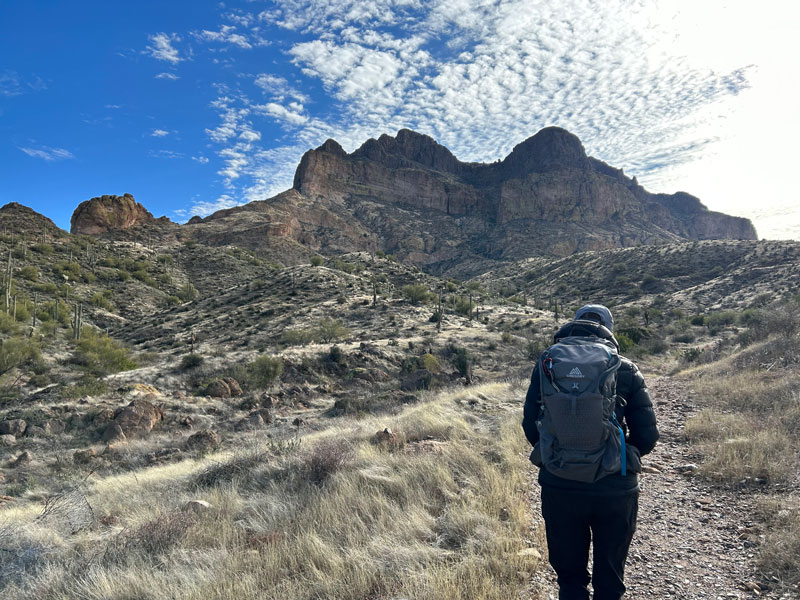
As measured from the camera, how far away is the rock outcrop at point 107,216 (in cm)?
6731

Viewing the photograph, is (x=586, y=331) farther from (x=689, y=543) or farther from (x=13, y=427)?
(x=13, y=427)

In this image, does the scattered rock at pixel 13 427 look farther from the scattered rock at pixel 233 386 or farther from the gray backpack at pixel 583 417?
the gray backpack at pixel 583 417

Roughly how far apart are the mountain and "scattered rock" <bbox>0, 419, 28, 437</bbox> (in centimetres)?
6163

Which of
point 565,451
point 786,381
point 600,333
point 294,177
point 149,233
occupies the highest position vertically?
point 294,177

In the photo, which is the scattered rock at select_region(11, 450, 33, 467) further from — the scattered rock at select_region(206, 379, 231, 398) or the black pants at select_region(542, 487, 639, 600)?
Result: the black pants at select_region(542, 487, 639, 600)

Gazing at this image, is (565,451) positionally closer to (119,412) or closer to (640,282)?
(119,412)

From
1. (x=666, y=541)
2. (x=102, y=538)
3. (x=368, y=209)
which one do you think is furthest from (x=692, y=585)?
(x=368, y=209)

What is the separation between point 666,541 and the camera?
3820 millimetres

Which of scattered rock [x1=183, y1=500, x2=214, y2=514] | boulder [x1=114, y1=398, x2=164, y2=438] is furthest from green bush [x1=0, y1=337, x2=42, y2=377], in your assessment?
scattered rock [x1=183, y1=500, x2=214, y2=514]

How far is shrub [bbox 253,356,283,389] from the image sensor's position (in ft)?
55.2

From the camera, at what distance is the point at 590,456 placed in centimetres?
224

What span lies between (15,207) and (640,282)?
260 feet

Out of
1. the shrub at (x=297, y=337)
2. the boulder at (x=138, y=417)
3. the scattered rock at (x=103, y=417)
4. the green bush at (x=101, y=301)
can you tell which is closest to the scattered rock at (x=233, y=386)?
the boulder at (x=138, y=417)

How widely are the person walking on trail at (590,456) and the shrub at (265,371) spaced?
1580 centimetres
